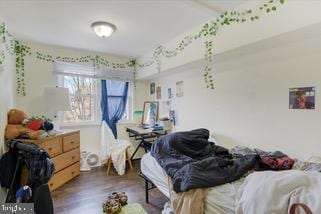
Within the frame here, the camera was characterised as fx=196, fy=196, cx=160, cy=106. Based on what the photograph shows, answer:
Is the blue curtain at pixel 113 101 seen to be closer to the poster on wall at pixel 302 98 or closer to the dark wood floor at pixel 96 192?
the dark wood floor at pixel 96 192

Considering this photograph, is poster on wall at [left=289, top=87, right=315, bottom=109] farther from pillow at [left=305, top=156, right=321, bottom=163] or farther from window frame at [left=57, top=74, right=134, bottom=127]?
window frame at [left=57, top=74, right=134, bottom=127]

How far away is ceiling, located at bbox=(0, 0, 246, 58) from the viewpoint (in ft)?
6.93

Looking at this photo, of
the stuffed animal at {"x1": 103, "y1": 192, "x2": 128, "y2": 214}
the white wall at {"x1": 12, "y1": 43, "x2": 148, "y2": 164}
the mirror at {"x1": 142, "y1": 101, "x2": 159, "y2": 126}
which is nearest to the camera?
the stuffed animal at {"x1": 103, "y1": 192, "x2": 128, "y2": 214}

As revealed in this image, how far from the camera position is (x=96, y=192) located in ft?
9.21

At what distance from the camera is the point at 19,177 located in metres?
2.47

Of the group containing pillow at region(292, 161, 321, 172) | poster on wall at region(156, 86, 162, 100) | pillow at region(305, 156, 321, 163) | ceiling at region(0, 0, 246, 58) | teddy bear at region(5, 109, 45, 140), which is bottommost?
pillow at region(292, 161, 321, 172)

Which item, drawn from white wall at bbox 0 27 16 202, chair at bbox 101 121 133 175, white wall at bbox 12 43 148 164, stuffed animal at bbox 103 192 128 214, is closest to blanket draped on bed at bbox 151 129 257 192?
stuffed animal at bbox 103 192 128 214

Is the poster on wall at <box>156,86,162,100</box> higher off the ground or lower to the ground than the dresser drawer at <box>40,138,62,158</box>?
higher

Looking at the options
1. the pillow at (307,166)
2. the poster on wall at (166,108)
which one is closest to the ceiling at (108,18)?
the poster on wall at (166,108)

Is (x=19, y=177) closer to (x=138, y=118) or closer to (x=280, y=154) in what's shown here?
(x=138, y=118)

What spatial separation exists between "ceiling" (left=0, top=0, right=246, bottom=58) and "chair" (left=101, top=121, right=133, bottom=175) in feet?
5.51

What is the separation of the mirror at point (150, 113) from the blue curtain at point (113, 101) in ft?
1.57

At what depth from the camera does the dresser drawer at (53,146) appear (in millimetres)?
2770

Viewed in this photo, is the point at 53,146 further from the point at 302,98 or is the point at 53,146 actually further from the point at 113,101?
the point at 302,98
